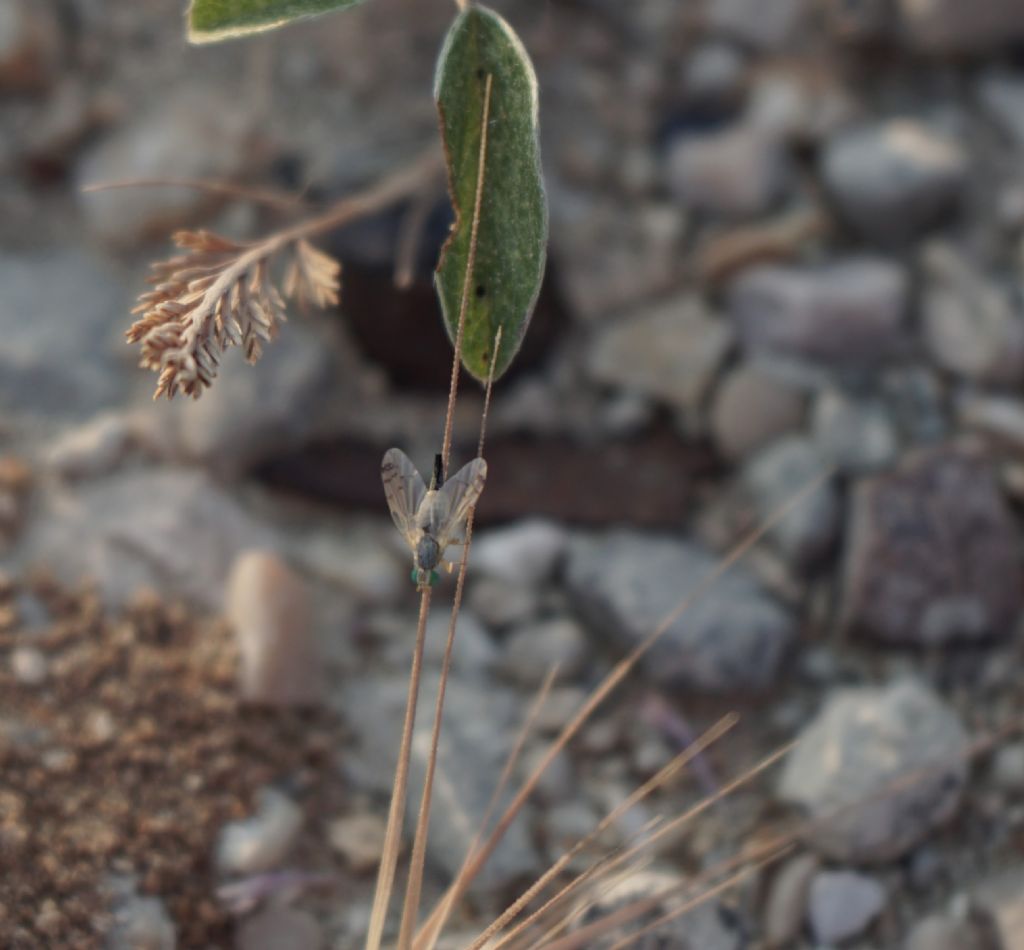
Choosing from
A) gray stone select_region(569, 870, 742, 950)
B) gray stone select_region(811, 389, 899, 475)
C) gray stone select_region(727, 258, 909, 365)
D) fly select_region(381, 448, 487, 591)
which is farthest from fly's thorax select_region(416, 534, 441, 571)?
gray stone select_region(727, 258, 909, 365)

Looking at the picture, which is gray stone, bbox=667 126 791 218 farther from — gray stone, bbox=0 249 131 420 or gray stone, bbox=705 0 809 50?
gray stone, bbox=0 249 131 420

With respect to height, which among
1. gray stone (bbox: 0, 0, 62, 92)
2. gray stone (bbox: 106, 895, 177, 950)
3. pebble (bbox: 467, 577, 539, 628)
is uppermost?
gray stone (bbox: 0, 0, 62, 92)

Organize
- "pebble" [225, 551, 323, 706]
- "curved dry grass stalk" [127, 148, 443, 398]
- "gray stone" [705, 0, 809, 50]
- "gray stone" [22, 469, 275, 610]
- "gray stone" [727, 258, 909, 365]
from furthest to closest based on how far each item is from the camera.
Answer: "gray stone" [705, 0, 809, 50], "gray stone" [727, 258, 909, 365], "gray stone" [22, 469, 275, 610], "pebble" [225, 551, 323, 706], "curved dry grass stalk" [127, 148, 443, 398]

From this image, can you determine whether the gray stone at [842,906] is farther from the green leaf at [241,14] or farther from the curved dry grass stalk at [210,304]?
the green leaf at [241,14]

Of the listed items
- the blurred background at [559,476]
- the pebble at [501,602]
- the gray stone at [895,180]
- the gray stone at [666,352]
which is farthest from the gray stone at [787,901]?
the gray stone at [895,180]

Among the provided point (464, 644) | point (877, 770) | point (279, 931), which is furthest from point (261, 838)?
point (877, 770)

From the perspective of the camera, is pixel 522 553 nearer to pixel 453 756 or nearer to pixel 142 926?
pixel 453 756
